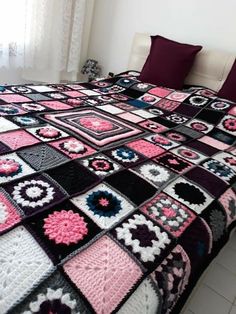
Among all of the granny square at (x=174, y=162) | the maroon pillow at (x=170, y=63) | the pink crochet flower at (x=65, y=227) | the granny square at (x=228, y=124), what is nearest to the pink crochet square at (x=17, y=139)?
the pink crochet flower at (x=65, y=227)

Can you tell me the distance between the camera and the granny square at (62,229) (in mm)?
674

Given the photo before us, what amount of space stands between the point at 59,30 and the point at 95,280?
2.75 m

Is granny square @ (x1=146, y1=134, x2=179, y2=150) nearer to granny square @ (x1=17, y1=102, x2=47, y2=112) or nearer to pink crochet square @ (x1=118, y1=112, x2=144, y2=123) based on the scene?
pink crochet square @ (x1=118, y1=112, x2=144, y2=123)

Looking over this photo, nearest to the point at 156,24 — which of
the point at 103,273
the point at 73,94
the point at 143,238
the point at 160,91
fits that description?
the point at 160,91

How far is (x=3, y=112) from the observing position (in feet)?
4.53

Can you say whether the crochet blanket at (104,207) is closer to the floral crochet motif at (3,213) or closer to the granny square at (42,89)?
the floral crochet motif at (3,213)

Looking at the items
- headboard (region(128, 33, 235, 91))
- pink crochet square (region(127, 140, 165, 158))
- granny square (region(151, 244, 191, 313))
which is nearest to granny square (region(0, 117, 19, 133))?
pink crochet square (region(127, 140, 165, 158))

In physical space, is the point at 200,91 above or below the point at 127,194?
above

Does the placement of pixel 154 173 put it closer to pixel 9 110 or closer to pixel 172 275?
pixel 172 275

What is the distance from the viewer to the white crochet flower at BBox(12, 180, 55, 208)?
2.62ft

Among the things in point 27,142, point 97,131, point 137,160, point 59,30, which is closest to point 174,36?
point 59,30

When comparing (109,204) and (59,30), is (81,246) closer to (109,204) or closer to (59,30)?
(109,204)

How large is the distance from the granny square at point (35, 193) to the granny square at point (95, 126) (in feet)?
1.34

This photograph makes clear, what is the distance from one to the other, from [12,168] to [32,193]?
0.16 metres
